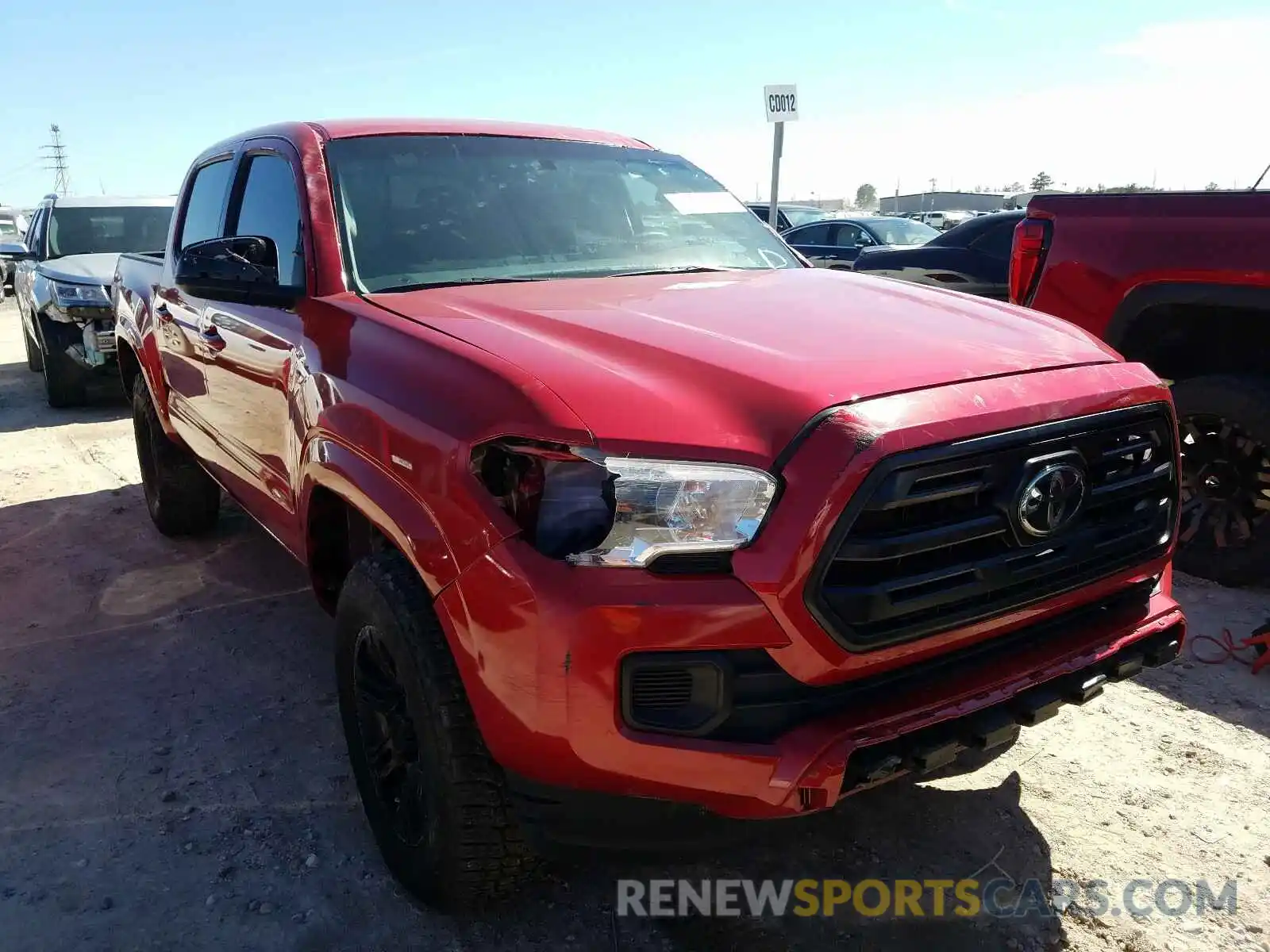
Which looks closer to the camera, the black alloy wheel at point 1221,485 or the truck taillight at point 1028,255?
the black alloy wheel at point 1221,485

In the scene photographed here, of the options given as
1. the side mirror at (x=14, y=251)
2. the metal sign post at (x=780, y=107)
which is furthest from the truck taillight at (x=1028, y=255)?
the side mirror at (x=14, y=251)

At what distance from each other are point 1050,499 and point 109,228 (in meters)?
10.1

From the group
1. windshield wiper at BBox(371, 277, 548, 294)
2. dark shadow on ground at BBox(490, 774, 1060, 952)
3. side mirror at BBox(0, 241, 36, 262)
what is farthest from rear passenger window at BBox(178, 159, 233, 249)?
side mirror at BBox(0, 241, 36, 262)

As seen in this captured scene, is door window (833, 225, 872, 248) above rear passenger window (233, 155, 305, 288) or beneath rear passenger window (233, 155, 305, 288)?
beneath

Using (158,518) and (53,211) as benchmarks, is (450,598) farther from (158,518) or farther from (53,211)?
(53,211)

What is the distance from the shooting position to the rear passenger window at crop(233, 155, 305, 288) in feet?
9.54

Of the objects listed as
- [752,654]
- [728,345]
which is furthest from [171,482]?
[752,654]

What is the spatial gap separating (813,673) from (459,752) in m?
0.74

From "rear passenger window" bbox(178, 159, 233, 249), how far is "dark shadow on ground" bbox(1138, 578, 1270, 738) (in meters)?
3.92

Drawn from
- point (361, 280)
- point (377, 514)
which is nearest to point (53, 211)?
point (361, 280)

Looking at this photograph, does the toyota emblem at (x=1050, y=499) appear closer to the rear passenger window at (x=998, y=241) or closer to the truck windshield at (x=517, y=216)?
the truck windshield at (x=517, y=216)

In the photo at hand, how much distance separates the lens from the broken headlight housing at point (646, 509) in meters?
1.75

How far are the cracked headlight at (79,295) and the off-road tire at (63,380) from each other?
46 cm

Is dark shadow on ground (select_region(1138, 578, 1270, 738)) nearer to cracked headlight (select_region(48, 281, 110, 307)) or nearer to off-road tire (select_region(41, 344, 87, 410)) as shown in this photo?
cracked headlight (select_region(48, 281, 110, 307))
